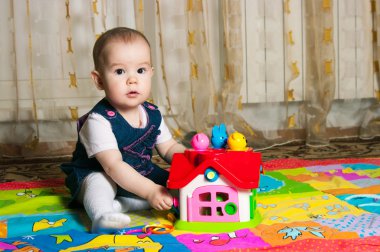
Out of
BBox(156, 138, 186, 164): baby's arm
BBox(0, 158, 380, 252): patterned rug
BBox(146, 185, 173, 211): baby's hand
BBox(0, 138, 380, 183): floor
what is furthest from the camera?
BBox(0, 138, 380, 183): floor

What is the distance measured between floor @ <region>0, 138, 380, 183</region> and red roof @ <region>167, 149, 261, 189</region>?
838mm

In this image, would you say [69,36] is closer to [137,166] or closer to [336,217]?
[137,166]

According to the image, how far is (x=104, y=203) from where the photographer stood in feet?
3.97

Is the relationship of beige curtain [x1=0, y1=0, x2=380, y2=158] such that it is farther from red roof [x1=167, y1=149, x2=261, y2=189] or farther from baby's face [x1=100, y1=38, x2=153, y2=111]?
red roof [x1=167, y1=149, x2=261, y2=189]

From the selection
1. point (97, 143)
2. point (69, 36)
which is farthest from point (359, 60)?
point (97, 143)

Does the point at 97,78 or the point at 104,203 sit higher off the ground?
the point at 97,78

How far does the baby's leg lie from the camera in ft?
3.66

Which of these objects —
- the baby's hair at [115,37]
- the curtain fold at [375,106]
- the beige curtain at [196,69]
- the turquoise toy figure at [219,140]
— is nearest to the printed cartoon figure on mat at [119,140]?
the baby's hair at [115,37]

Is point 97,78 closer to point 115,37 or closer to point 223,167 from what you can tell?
point 115,37

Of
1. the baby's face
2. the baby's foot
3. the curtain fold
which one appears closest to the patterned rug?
the baby's foot

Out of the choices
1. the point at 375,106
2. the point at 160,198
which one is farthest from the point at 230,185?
the point at 375,106

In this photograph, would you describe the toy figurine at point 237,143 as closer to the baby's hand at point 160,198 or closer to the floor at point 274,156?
the baby's hand at point 160,198

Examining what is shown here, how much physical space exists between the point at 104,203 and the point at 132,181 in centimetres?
8

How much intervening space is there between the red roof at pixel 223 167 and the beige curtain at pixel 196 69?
1241mm
